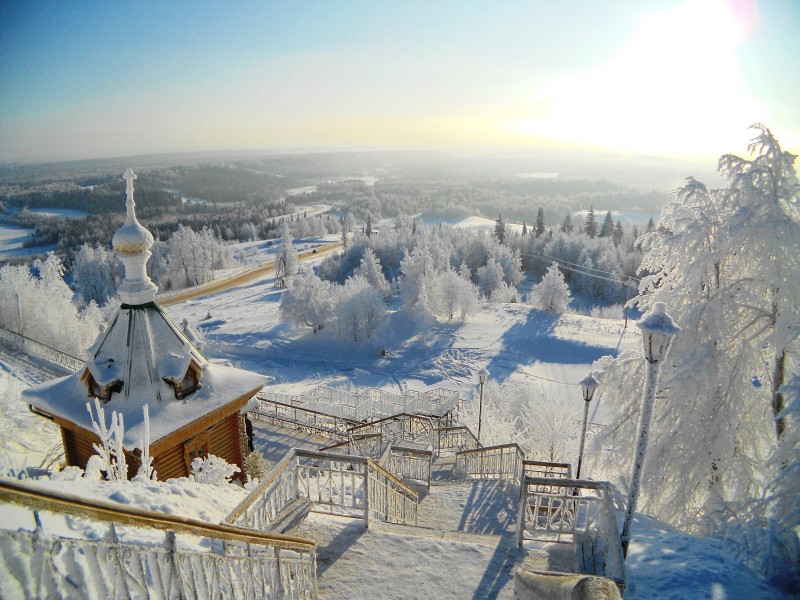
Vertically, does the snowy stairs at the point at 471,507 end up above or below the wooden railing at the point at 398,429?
above

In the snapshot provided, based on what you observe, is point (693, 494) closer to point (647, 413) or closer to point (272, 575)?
point (647, 413)

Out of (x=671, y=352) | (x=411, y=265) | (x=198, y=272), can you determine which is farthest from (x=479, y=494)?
(x=198, y=272)

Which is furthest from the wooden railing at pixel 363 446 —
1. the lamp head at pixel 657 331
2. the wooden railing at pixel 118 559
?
the lamp head at pixel 657 331

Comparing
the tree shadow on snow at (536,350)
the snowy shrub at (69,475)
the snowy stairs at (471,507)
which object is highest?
the snowy shrub at (69,475)

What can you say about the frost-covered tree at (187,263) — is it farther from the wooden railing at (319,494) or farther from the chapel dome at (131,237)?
the wooden railing at (319,494)

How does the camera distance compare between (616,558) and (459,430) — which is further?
(459,430)

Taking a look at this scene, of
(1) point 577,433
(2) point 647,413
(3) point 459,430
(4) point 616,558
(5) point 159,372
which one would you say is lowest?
(1) point 577,433

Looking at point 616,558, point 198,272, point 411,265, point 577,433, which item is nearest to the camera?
point 616,558

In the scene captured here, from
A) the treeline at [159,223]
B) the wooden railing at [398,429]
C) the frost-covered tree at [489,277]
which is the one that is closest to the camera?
the wooden railing at [398,429]
